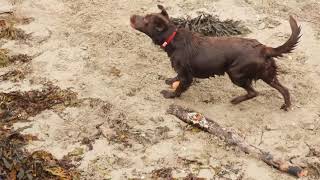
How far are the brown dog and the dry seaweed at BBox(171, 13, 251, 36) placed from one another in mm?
1711

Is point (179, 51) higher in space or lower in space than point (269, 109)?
higher

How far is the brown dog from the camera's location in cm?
691

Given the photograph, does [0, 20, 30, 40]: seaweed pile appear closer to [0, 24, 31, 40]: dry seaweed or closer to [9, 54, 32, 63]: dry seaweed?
[0, 24, 31, 40]: dry seaweed

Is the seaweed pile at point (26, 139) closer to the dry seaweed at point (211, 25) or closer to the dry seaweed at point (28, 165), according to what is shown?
the dry seaweed at point (28, 165)

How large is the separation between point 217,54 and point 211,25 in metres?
2.10

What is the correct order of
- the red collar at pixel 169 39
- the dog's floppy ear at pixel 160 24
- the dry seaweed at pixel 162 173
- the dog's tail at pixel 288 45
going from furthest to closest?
1. the red collar at pixel 169 39
2. the dog's floppy ear at pixel 160 24
3. the dog's tail at pixel 288 45
4. the dry seaweed at pixel 162 173

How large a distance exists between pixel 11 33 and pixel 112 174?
378 cm

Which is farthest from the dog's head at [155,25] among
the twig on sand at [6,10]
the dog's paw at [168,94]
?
the twig on sand at [6,10]

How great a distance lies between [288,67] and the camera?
823 cm

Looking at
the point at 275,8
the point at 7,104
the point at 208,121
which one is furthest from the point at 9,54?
the point at 275,8

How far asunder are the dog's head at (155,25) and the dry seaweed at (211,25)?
173 centimetres

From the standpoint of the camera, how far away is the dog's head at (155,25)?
7016mm

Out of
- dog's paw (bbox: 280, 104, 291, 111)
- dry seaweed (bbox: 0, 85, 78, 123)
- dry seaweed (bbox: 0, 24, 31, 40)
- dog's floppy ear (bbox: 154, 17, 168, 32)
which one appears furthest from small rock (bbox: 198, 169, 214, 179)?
dry seaweed (bbox: 0, 24, 31, 40)

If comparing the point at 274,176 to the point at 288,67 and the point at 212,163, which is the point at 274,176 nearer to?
the point at 212,163
